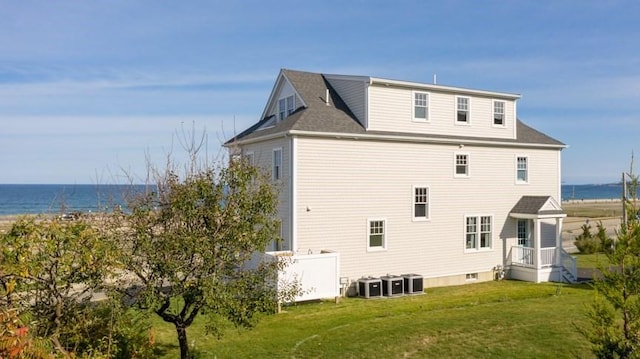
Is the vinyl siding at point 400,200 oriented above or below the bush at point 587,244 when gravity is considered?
above

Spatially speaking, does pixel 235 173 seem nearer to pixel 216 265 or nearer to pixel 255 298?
pixel 216 265

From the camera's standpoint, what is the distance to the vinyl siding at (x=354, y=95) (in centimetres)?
2222

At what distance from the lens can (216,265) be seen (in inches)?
412

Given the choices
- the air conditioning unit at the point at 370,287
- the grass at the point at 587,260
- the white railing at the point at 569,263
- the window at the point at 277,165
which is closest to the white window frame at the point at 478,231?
the white railing at the point at 569,263

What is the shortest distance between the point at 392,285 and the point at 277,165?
6855 mm

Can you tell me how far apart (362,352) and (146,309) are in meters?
5.62

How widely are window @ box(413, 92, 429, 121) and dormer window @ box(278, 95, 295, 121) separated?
18.4 feet

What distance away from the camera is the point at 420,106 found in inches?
918

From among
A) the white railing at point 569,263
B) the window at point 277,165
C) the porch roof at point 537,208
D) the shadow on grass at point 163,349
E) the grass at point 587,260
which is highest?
the window at point 277,165

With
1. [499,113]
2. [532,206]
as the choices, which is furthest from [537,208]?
[499,113]

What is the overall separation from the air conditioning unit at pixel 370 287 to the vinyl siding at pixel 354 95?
6.62 m

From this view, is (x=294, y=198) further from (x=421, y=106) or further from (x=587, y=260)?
(x=587, y=260)

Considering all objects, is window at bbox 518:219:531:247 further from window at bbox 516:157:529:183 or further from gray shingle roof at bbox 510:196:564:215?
window at bbox 516:157:529:183

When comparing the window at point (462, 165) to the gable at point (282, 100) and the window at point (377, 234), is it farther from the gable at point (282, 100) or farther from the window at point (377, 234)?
the gable at point (282, 100)
